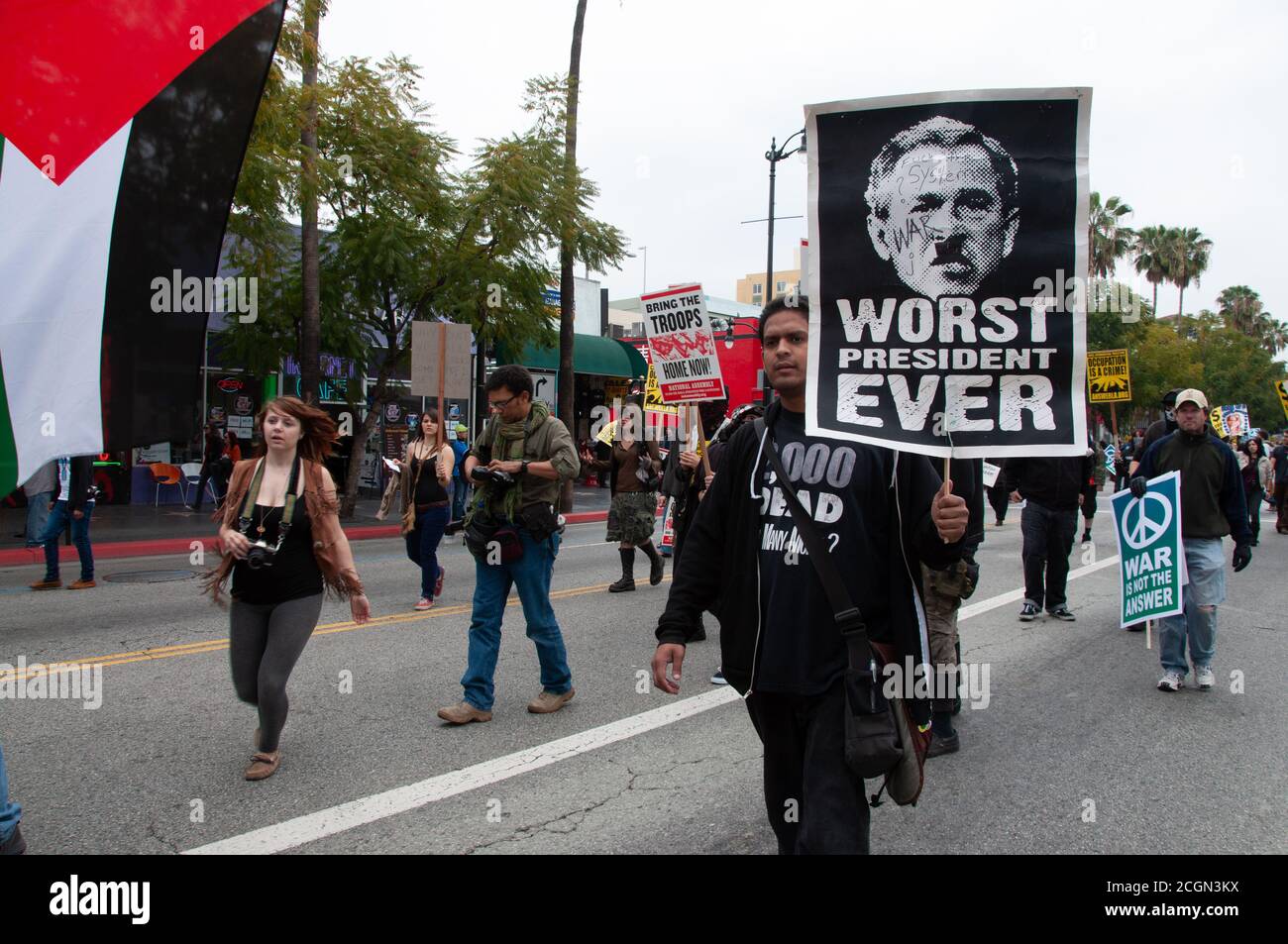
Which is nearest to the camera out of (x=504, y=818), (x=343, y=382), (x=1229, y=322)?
(x=504, y=818)

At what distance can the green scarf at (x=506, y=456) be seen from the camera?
17.6 feet

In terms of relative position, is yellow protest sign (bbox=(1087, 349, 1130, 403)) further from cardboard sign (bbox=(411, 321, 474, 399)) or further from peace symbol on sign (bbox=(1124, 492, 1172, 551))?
cardboard sign (bbox=(411, 321, 474, 399))

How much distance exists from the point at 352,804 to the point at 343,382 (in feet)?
57.3

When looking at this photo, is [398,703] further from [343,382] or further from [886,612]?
[343,382]

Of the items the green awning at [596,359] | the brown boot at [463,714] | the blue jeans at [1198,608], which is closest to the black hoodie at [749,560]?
the brown boot at [463,714]

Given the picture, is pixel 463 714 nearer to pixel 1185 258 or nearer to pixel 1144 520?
pixel 1144 520

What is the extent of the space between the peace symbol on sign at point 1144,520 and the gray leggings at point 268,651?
5.66 meters

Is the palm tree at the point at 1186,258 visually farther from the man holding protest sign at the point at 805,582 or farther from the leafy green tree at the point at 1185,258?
the man holding protest sign at the point at 805,582

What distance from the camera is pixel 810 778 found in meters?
2.56

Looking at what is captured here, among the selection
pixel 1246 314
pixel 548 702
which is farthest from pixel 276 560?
pixel 1246 314

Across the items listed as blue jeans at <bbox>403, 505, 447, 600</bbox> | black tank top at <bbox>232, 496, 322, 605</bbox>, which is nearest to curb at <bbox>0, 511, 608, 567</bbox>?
blue jeans at <bbox>403, 505, 447, 600</bbox>

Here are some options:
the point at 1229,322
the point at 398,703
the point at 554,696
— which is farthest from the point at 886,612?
the point at 1229,322

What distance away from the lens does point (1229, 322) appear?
231ft

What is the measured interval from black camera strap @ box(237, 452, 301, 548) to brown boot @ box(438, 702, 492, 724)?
140 cm
